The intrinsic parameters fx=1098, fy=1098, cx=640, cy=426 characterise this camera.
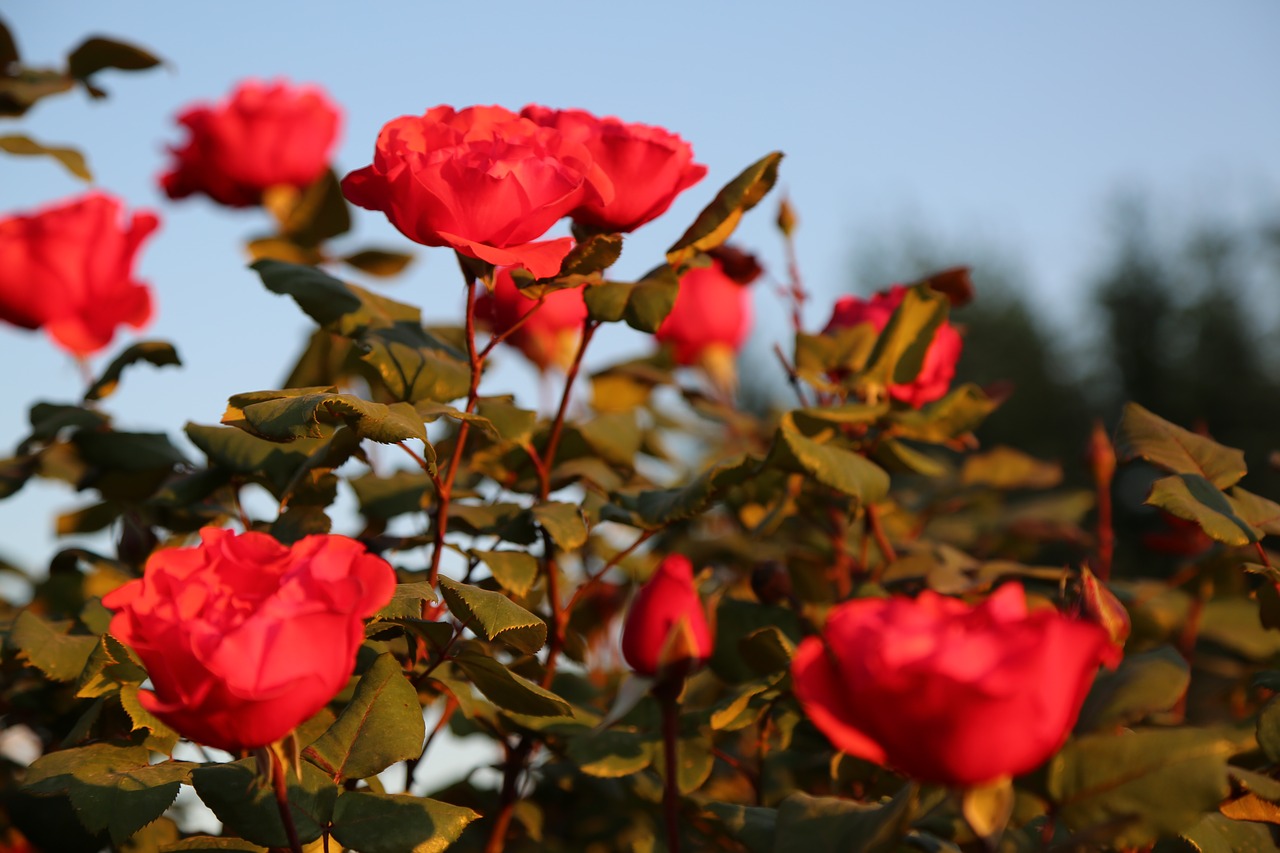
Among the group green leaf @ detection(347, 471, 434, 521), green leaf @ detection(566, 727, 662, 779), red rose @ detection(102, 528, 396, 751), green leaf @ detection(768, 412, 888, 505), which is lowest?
green leaf @ detection(566, 727, 662, 779)

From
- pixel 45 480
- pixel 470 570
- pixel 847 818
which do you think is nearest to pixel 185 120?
pixel 45 480

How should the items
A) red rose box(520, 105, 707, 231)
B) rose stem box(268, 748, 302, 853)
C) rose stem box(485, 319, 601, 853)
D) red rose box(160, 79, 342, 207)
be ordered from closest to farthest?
1. rose stem box(268, 748, 302, 853)
2. red rose box(520, 105, 707, 231)
3. rose stem box(485, 319, 601, 853)
4. red rose box(160, 79, 342, 207)

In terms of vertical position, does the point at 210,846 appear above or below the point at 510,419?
below

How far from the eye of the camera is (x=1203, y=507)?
0.70 meters

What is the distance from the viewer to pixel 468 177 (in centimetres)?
63

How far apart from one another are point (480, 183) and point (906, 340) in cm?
46

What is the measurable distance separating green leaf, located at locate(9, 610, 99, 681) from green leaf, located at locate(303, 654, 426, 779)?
22cm

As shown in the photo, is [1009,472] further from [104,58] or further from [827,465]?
[104,58]

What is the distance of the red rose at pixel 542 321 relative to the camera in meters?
0.95

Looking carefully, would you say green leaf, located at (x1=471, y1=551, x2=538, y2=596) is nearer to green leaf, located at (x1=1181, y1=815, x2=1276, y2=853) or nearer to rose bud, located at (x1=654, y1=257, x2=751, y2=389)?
green leaf, located at (x1=1181, y1=815, x2=1276, y2=853)

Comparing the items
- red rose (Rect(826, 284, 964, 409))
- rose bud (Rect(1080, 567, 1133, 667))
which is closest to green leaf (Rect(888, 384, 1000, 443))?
red rose (Rect(826, 284, 964, 409))

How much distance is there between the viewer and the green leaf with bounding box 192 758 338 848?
0.57 meters

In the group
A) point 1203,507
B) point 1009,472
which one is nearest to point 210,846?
point 1203,507

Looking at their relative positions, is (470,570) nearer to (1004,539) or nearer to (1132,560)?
(1004,539)
